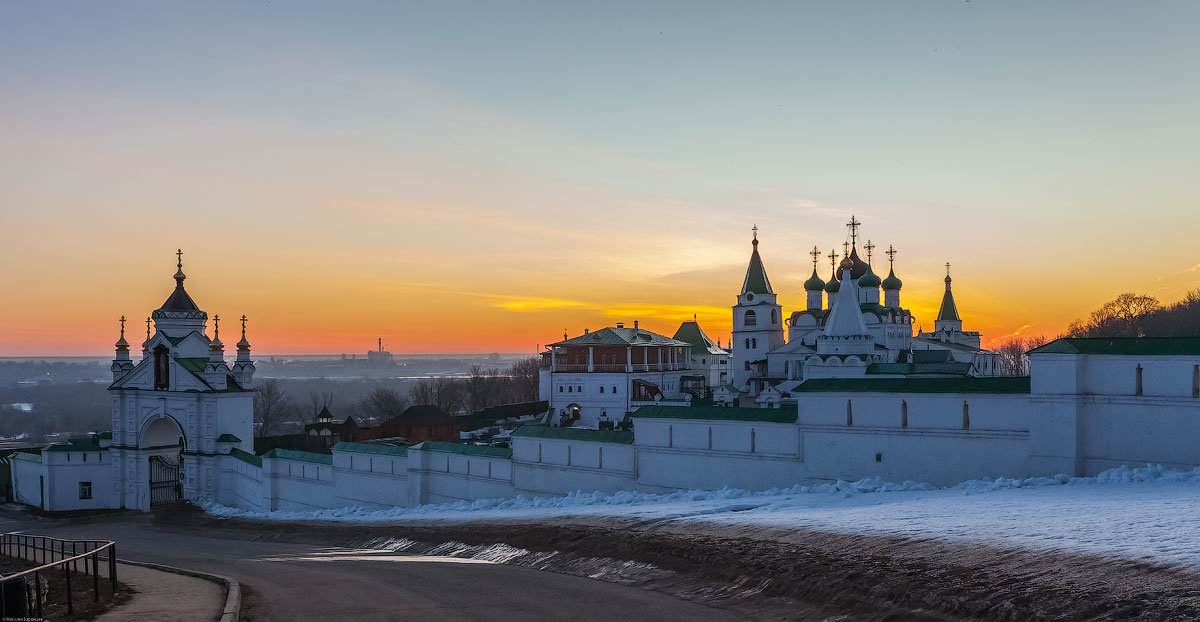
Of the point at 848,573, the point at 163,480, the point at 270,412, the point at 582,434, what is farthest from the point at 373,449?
the point at 270,412

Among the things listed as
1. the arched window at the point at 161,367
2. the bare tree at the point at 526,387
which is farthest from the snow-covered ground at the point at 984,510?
the bare tree at the point at 526,387

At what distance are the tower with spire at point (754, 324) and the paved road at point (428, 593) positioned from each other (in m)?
45.3

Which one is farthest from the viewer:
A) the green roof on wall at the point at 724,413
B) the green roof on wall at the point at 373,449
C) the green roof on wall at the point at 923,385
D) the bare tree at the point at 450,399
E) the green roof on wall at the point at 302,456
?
the bare tree at the point at 450,399

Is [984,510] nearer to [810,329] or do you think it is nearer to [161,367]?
[161,367]

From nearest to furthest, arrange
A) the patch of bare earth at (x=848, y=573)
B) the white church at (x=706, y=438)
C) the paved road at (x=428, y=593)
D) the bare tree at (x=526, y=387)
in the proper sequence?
1. the patch of bare earth at (x=848, y=573)
2. the paved road at (x=428, y=593)
3. the white church at (x=706, y=438)
4. the bare tree at (x=526, y=387)

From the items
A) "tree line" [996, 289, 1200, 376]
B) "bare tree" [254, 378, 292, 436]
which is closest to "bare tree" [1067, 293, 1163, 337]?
"tree line" [996, 289, 1200, 376]

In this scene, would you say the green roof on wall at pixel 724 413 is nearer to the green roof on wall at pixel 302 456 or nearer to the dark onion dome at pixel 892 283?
the green roof on wall at pixel 302 456

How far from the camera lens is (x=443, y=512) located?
24.8 m

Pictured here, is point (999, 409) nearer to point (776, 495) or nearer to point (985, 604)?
point (776, 495)

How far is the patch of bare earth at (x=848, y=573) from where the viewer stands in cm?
940

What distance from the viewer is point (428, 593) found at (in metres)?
12.8

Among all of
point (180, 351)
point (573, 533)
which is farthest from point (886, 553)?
point (180, 351)

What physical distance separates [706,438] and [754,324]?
4068 centimetres

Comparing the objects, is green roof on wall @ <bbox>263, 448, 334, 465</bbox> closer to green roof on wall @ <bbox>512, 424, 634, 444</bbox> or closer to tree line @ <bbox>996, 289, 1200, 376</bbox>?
green roof on wall @ <bbox>512, 424, 634, 444</bbox>
